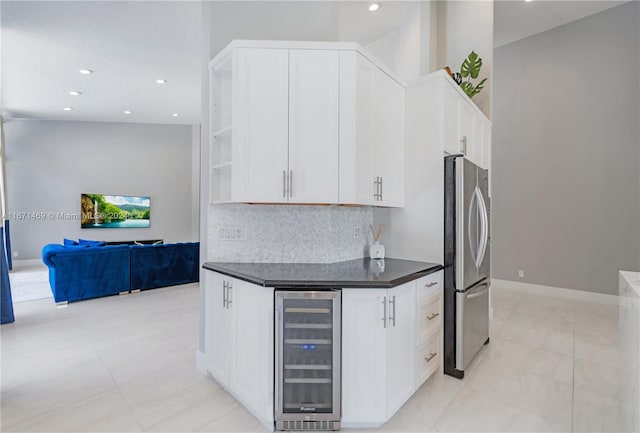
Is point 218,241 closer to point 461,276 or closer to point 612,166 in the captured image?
point 461,276

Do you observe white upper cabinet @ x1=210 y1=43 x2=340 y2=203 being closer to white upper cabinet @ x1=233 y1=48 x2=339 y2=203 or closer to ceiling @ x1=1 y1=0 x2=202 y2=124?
white upper cabinet @ x1=233 y1=48 x2=339 y2=203

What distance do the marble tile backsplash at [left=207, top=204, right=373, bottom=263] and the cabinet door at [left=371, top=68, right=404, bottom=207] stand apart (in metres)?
0.48

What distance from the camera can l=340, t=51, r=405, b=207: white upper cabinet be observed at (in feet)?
7.12

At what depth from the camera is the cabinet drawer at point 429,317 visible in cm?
221

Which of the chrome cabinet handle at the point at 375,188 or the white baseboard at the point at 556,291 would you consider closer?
the chrome cabinet handle at the point at 375,188

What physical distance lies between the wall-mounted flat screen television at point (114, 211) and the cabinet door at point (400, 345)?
25.8 ft

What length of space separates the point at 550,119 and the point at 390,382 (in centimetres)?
481

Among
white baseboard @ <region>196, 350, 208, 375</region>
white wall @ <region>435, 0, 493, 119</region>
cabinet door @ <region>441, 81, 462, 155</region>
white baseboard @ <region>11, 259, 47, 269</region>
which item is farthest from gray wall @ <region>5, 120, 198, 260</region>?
cabinet door @ <region>441, 81, 462, 155</region>

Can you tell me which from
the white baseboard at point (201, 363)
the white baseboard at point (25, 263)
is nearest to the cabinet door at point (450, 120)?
the white baseboard at point (201, 363)

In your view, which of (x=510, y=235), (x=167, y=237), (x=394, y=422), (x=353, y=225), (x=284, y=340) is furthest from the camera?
(x=167, y=237)

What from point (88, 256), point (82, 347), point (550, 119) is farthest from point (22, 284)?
point (550, 119)

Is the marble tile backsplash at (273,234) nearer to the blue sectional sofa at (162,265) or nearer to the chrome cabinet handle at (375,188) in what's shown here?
the chrome cabinet handle at (375,188)

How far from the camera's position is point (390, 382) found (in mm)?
1929

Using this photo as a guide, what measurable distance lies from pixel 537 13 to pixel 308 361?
539 centimetres
